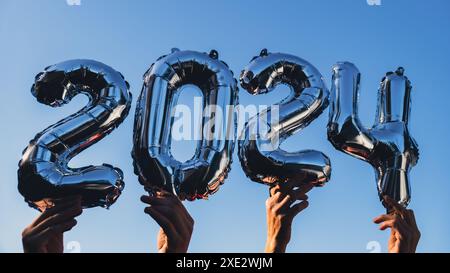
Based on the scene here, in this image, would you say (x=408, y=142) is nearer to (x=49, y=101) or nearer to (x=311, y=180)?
(x=311, y=180)

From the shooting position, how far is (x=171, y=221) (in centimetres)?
272

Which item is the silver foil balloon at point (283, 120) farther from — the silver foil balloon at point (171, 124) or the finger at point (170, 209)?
the finger at point (170, 209)

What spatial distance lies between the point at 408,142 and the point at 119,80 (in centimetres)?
151

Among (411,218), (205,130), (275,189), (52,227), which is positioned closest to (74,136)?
(52,227)

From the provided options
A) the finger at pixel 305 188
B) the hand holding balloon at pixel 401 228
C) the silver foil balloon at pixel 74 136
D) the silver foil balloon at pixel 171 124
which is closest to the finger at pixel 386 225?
the hand holding balloon at pixel 401 228

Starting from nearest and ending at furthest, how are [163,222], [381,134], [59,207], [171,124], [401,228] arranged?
[163,222]
[59,207]
[401,228]
[171,124]
[381,134]

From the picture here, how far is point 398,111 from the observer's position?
3330 mm

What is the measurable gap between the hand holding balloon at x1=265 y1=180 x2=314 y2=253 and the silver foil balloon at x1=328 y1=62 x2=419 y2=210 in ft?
1.17

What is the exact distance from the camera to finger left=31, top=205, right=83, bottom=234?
2.74 meters

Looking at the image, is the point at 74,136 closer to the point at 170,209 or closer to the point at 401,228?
the point at 170,209

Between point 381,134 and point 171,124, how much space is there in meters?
1.07

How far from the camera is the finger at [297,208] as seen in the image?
2899mm
